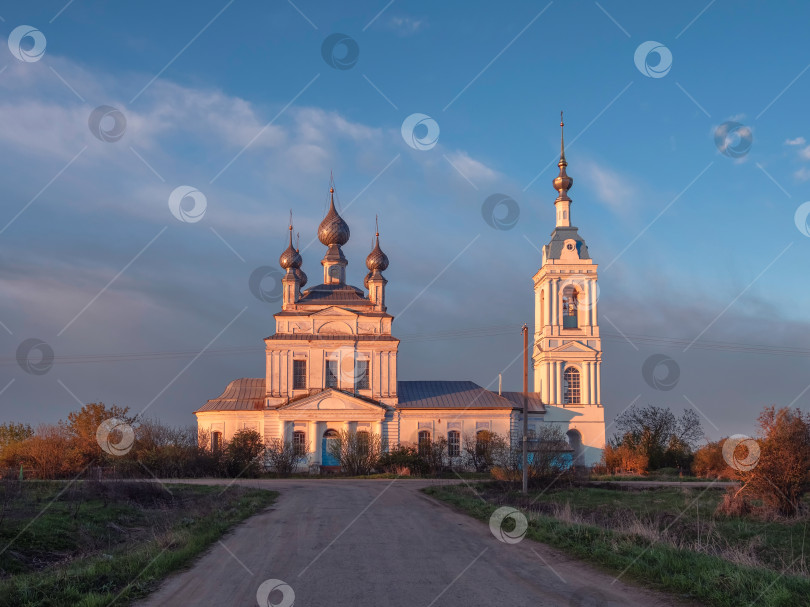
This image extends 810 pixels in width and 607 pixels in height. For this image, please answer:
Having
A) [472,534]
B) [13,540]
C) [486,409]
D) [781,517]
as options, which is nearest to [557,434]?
[486,409]

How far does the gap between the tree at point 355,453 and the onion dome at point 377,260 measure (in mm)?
13130

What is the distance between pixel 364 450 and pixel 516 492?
18.6 meters

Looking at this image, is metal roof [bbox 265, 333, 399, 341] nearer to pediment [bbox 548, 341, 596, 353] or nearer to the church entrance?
the church entrance

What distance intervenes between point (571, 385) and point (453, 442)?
9632 millimetres

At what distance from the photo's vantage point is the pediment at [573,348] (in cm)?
5428

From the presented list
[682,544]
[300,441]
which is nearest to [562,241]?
[300,441]

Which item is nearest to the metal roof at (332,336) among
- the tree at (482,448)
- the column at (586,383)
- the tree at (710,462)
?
the tree at (482,448)

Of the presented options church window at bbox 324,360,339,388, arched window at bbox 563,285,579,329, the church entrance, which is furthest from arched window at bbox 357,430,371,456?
arched window at bbox 563,285,579,329

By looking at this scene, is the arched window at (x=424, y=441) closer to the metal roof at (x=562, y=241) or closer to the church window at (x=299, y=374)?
the church window at (x=299, y=374)

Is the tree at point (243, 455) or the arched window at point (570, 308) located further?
the arched window at point (570, 308)

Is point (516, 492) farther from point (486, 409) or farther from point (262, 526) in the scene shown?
point (486, 409)

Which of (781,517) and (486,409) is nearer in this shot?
(781,517)

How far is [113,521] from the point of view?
18.9 meters

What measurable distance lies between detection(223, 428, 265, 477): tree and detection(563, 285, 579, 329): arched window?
75.4 feet
